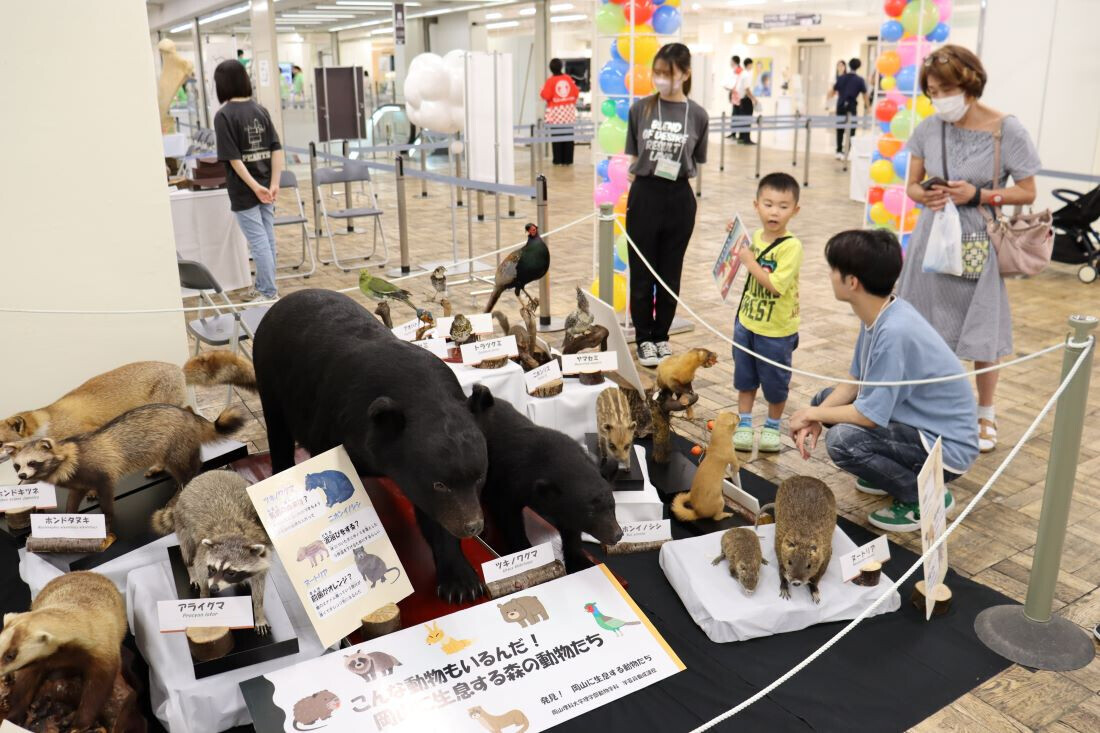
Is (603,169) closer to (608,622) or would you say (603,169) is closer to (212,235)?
(212,235)

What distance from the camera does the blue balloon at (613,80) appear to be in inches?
229

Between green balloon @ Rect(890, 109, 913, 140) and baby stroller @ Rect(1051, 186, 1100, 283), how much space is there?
140cm

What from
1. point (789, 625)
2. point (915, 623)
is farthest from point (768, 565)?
point (915, 623)

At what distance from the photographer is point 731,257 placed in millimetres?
3912

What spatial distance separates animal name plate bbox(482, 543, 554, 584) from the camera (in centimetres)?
265

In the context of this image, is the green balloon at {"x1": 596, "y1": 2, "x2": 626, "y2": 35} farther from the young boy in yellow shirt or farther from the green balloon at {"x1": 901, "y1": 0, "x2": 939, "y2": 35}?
the green balloon at {"x1": 901, "y1": 0, "x2": 939, "y2": 35}

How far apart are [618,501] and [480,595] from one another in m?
0.77

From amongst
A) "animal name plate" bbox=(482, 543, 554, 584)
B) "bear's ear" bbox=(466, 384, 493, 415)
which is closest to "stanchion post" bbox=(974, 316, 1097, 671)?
"animal name plate" bbox=(482, 543, 554, 584)

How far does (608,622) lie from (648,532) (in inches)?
23.0

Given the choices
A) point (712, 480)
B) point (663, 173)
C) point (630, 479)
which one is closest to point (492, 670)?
point (630, 479)

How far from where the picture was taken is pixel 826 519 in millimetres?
2852

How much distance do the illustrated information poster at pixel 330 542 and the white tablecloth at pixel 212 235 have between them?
510cm

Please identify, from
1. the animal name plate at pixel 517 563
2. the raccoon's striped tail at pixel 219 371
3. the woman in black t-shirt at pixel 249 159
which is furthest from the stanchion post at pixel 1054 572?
the woman in black t-shirt at pixel 249 159

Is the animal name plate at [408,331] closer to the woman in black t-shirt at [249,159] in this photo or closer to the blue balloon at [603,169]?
the blue balloon at [603,169]
